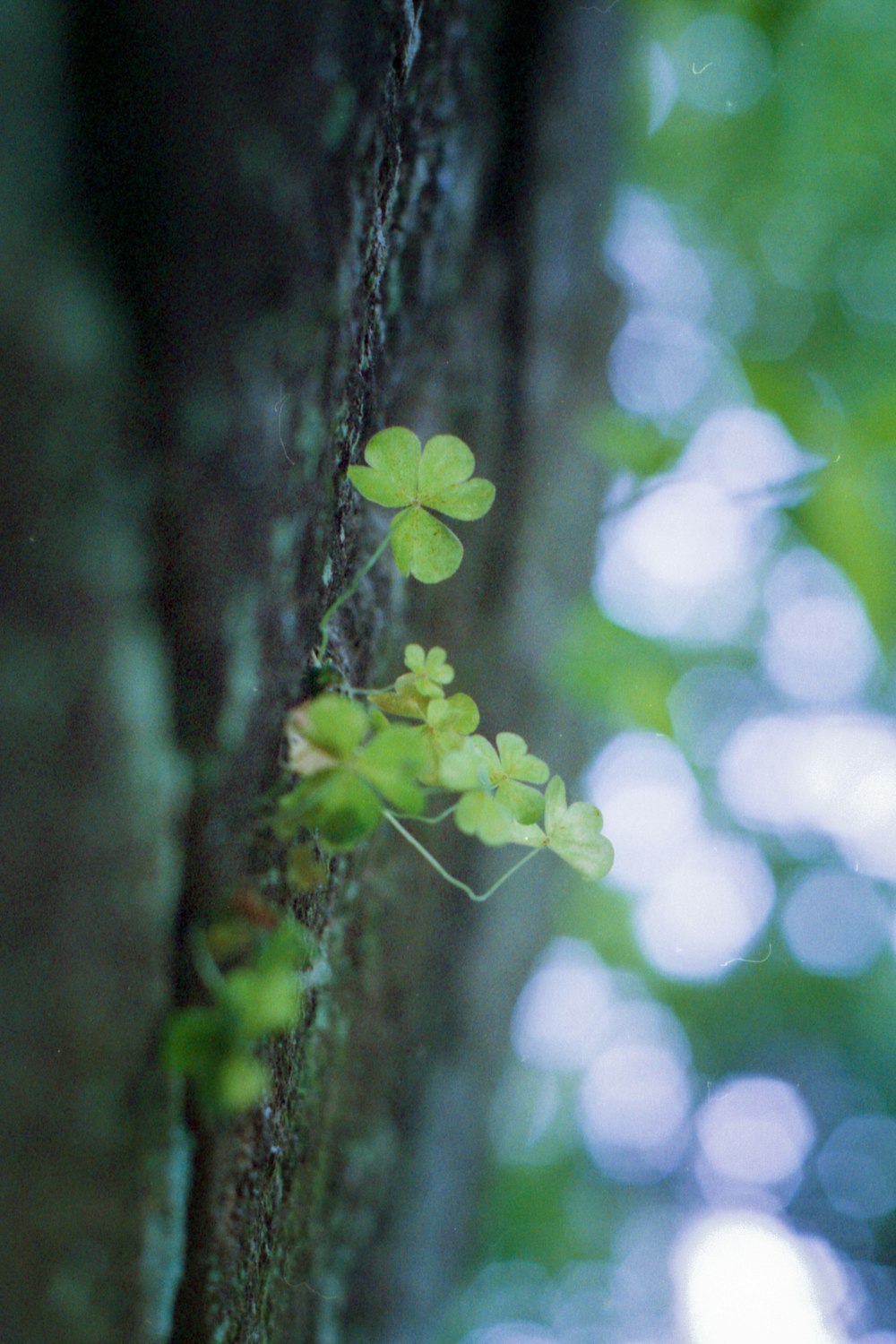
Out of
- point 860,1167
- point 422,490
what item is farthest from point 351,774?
point 860,1167

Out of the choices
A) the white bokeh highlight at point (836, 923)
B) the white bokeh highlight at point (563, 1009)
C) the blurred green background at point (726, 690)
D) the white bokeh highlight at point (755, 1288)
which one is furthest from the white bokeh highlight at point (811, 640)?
the white bokeh highlight at point (755, 1288)


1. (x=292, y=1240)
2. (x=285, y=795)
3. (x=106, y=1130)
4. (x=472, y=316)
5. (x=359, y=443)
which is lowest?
(x=292, y=1240)

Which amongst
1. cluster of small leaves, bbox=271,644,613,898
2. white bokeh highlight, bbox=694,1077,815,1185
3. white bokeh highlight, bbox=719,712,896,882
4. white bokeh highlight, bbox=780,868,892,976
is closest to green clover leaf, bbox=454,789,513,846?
cluster of small leaves, bbox=271,644,613,898

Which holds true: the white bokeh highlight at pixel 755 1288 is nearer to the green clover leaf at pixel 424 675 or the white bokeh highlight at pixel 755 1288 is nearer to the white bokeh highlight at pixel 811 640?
the white bokeh highlight at pixel 811 640

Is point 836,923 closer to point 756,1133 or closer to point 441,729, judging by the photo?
point 756,1133

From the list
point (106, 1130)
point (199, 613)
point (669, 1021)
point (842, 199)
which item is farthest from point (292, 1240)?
point (669, 1021)

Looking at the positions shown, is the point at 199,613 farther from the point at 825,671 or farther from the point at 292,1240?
the point at 825,671
